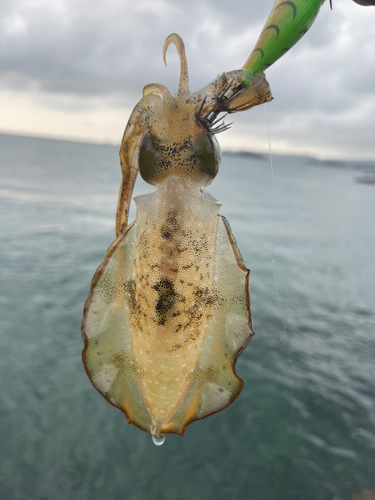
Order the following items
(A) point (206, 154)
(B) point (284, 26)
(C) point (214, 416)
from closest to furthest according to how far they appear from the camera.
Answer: (B) point (284, 26)
(A) point (206, 154)
(C) point (214, 416)

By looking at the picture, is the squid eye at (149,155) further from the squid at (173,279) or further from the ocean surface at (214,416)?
the ocean surface at (214,416)

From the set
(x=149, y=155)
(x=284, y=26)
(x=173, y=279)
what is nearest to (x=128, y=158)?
(x=149, y=155)

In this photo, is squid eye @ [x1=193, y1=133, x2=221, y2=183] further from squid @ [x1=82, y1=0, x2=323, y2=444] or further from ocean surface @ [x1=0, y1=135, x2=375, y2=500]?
ocean surface @ [x1=0, y1=135, x2=375, y2=500]

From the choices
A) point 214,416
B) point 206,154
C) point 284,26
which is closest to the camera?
point 284,26

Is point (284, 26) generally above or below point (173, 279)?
above

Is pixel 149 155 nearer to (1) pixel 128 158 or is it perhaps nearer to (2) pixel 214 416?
(1) pixel 128 158

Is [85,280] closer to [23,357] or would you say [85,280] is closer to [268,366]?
[23,357]

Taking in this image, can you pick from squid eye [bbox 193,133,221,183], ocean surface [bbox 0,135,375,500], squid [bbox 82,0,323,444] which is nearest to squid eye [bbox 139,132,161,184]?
squid [bbox 82,0,323,444]
